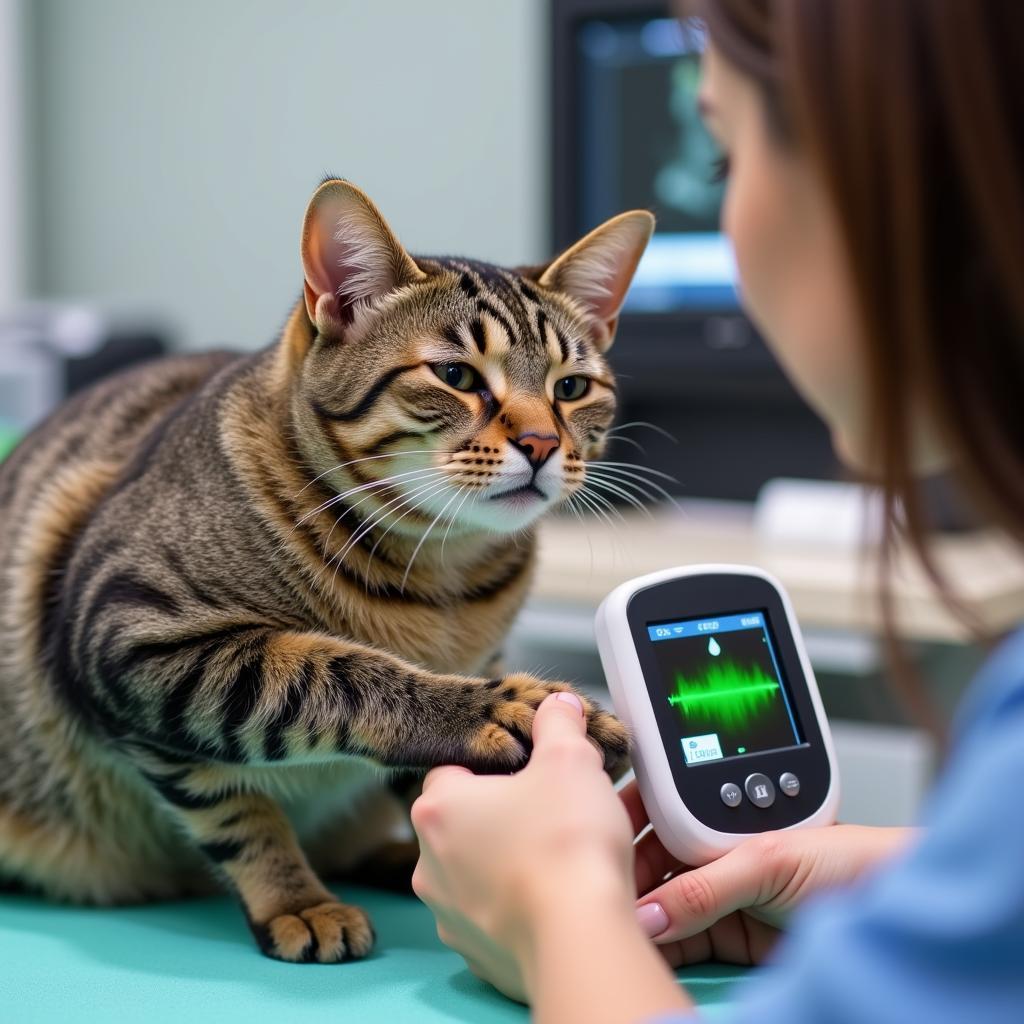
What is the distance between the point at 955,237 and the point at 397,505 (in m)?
0.46

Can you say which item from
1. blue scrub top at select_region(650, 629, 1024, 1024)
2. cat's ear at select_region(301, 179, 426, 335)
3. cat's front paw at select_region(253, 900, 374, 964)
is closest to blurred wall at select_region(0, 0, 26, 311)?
cat's ear at select_region(301, 179, 426, 335)

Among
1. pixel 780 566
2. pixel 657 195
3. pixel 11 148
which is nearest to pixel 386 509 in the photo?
pixel 780 566

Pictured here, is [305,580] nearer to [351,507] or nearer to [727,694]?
[351,507]

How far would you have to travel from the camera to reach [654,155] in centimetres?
210

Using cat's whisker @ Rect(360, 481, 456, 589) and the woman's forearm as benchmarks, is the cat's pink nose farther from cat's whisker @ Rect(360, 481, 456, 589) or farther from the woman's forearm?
the woman's forearm

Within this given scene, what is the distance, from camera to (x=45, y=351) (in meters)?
2.15

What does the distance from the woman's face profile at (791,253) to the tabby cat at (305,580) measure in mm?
261

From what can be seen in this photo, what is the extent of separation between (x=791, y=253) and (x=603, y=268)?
0.44m

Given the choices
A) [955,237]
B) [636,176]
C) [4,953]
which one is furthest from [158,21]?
[955,237]

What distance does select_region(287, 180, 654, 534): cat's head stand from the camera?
83 centimetres

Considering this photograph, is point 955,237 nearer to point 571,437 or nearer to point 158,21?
point 571,437

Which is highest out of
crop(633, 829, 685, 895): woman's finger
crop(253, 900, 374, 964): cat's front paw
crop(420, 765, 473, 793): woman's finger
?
crop(420, 765, 473, 793): woman's finger

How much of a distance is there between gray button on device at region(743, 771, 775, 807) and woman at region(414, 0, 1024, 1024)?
0.16 meters

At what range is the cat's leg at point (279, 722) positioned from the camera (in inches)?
27.9
